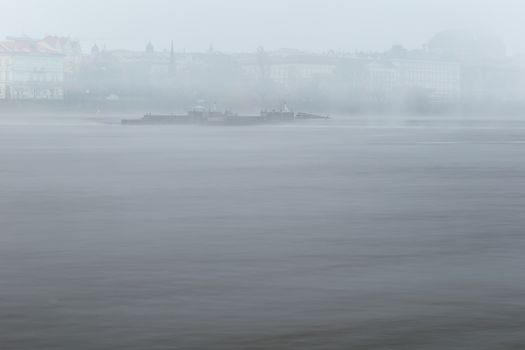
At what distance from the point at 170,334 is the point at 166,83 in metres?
90.4

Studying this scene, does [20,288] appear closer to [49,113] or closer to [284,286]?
[284,286]

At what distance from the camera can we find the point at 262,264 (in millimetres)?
7516

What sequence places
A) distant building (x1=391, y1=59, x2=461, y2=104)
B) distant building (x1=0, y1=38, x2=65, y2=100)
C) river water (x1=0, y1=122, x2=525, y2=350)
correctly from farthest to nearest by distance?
distant building (x1=391, y1=59, x2=461, y2=104)
distant building (x1=0, y1=38, x2=65, y2=100)
river water (x1=0, y1=122, x2=525, y2=350)

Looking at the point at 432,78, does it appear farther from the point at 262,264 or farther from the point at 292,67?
the point at 262,264

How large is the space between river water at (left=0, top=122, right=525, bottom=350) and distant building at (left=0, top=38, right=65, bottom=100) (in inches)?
3236

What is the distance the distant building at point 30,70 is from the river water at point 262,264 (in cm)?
8220

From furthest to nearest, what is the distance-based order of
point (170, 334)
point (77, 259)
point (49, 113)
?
point (49, 113) < point (77, 259) < point (170, 334)

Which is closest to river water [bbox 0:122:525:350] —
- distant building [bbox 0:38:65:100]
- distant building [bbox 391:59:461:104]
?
distant building [bbox 0:38:65:100]

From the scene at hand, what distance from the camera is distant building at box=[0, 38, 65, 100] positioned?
97.4 m

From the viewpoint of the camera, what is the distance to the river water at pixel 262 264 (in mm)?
5363

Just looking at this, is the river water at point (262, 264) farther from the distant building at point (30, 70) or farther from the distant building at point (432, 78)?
the distant building at point (432, 78)

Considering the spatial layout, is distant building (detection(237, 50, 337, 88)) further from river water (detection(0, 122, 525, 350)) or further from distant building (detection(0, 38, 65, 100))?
river water (detection(0, 122, 525, 350))

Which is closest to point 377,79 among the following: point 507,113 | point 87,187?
point 507,113

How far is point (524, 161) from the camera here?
2227 cm
